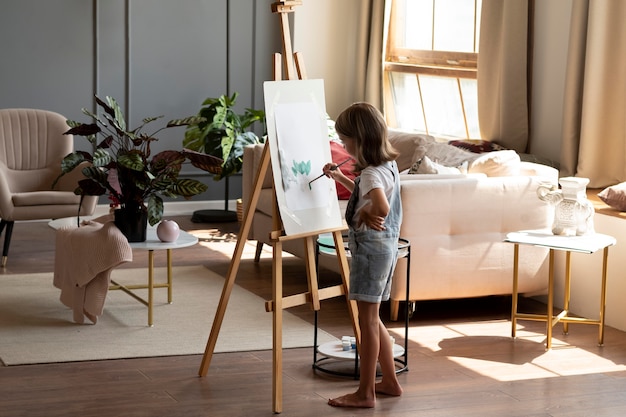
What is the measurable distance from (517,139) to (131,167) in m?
2.77

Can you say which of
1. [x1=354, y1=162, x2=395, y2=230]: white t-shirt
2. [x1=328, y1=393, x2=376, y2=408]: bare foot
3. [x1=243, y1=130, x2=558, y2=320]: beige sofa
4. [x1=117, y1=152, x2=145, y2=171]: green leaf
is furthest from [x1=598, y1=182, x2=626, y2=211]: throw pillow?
[x1=117, y1=152, x2=145, y2=171]: green leaf

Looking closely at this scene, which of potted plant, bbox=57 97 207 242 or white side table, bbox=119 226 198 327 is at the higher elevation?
potted plant, bbox=57 97 207 242

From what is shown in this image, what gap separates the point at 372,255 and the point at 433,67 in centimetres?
411

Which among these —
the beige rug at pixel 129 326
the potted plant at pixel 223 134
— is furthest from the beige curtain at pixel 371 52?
the beige rug at pixel 129 326

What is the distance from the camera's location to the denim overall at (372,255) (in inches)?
150

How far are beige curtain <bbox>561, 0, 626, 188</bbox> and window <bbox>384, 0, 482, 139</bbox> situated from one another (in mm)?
1303

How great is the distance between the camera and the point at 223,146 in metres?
7.71

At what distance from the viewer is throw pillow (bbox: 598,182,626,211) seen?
5250 millimetres

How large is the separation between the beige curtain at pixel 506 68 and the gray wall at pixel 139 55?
2442mm

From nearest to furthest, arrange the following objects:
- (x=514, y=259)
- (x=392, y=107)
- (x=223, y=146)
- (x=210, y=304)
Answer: (x=514, y=259) → (x=210, y=304) → (x=223, y=146) → (x=392, y=107)

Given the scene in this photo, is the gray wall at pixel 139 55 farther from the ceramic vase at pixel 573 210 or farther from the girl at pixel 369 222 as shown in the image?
the girl at pixel 369 222

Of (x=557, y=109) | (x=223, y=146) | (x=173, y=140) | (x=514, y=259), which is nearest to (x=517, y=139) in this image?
(x=557, y=109)

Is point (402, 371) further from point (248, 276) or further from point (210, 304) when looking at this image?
point (248, 276)

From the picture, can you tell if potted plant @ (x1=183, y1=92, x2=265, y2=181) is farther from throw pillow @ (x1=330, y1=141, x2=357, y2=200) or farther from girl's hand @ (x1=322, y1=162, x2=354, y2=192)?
girl's hand @ (x1=322, y1=162, x2=354, y2=192)
